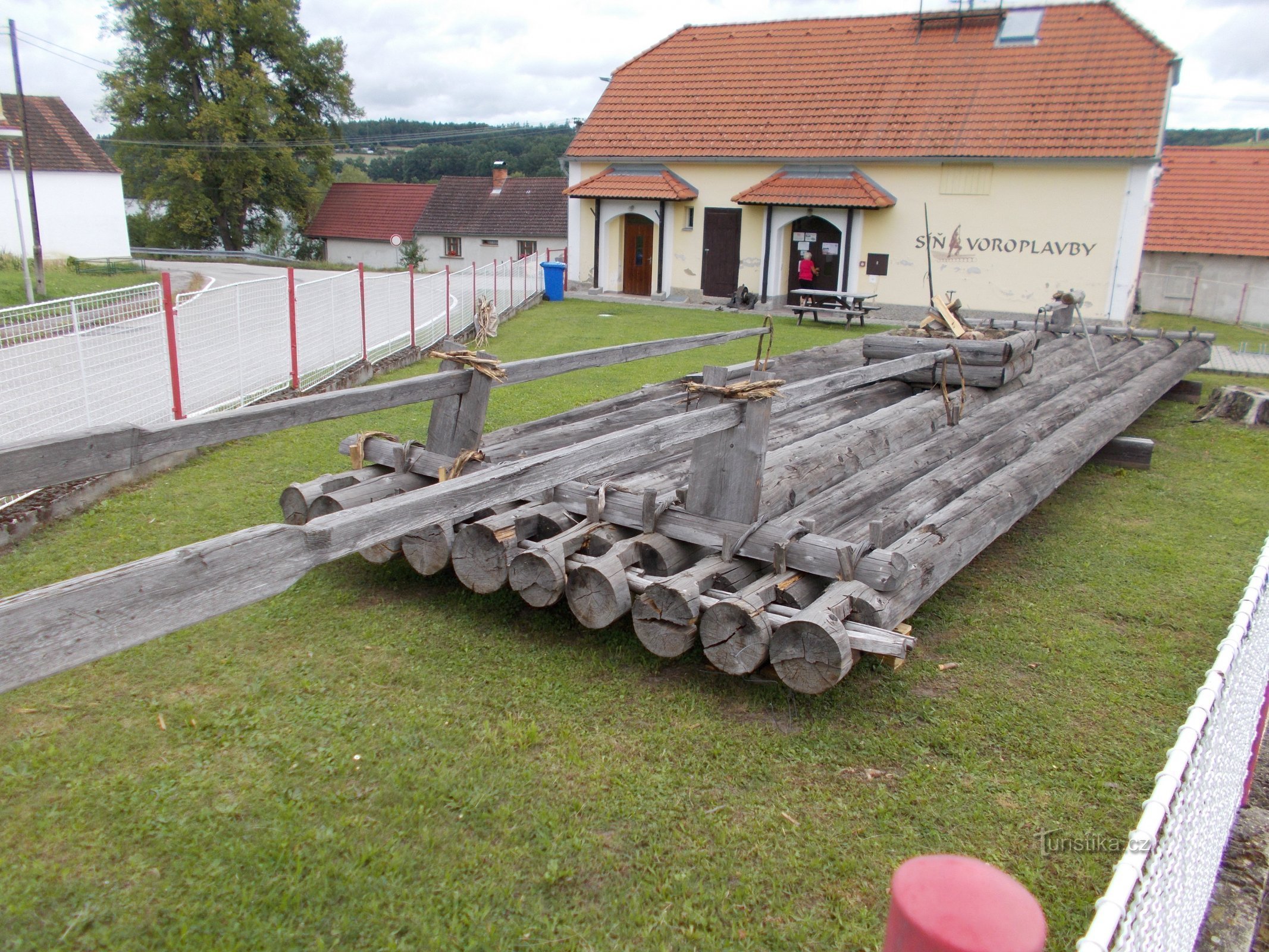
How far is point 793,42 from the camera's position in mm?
24062

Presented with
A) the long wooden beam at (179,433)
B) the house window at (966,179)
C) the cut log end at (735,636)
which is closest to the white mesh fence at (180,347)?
the long wooden beam at (179,433)

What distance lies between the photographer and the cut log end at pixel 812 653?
365 centimetres

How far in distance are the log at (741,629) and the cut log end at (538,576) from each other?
71 cm

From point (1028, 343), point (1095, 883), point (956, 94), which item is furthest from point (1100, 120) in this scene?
point (1095, 883)

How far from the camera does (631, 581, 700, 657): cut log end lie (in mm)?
3984

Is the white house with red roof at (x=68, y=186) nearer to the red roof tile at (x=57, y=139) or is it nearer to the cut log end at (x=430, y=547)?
the red roof tile at (x=57, y=139)

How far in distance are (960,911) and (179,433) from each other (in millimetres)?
2988

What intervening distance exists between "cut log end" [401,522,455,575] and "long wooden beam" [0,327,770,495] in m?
0.67

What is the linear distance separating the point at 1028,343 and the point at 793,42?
18692mm

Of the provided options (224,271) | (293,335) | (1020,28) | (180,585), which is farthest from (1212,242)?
(224,271)

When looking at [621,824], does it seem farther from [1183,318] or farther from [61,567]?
[1183,318]

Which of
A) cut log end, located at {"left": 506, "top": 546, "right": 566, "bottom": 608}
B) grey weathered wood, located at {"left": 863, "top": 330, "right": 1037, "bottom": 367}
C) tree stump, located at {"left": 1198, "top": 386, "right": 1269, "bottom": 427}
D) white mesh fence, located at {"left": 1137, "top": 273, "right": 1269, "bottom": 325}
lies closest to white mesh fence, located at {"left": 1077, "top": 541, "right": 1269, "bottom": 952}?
cut log end, located at {"left": 506, "top": 546, "right": 566, "bottom": 608}

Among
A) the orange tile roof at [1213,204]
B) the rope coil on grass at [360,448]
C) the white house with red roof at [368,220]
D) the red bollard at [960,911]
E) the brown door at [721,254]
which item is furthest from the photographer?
the white house with red roof at [368,220]

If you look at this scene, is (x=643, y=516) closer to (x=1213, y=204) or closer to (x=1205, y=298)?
(x=1205, y=298)
